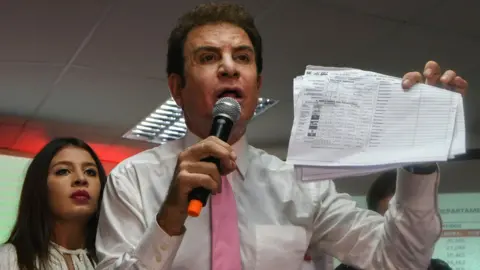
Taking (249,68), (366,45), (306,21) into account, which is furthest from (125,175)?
(366,45)

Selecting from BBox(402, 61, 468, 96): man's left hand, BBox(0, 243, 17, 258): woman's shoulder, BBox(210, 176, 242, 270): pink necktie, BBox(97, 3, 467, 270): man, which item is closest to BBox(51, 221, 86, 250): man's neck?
BBox(0, 243, 17, 258): woman's shoulder

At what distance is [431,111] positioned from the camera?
899mm

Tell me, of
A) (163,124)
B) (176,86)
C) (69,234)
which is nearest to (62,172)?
(69,234)

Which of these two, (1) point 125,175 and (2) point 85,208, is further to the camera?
(2) point 85,208

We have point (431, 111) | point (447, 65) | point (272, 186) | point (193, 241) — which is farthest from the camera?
point (447, 65)

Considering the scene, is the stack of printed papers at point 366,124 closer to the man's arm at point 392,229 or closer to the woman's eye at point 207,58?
the man's arm at point 392,229

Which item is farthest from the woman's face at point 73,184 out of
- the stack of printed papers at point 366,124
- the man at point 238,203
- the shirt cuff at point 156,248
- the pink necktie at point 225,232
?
the stack of printed papers at point 366,124

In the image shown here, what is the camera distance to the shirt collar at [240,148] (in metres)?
1.15

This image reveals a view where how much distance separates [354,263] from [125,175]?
43 centimetres

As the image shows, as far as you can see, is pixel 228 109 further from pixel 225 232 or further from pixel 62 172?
pixel 62 172

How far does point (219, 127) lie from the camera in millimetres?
900

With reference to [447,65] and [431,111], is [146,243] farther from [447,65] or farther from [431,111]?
[447,65]

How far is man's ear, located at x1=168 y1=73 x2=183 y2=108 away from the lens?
116cm

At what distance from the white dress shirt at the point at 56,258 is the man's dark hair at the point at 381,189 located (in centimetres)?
94
